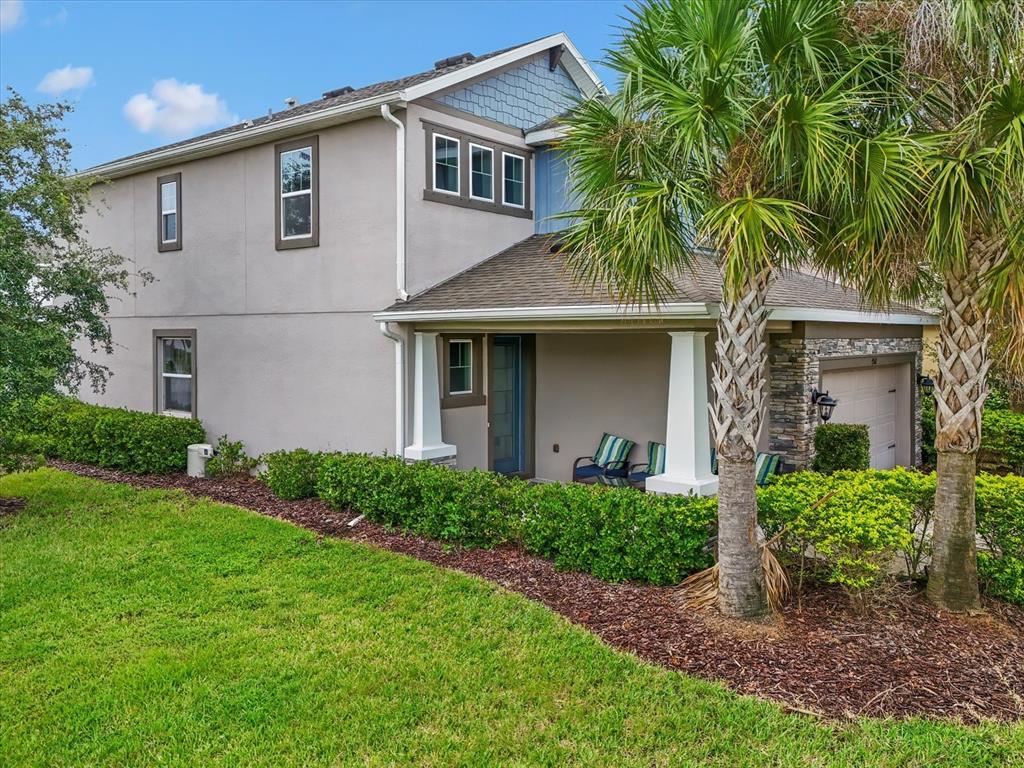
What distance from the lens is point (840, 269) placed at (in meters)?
6.54

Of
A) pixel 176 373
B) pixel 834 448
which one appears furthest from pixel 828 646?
pixel 176 373

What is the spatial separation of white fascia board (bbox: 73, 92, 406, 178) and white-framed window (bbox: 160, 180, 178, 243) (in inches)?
16.2

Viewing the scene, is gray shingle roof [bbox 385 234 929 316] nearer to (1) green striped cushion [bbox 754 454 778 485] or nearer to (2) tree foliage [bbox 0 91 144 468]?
(1) green striped cushion [bbox 754 454 778 485]

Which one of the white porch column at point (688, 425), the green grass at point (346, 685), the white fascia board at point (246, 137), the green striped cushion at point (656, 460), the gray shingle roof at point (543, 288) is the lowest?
the green grass at point (346, 685)

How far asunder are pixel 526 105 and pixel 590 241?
6.72 meters

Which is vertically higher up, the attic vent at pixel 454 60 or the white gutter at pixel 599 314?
the attic vent at pixel 454 60

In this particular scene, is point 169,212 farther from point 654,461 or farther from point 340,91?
point 654,461

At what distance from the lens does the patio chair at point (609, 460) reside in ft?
37.6

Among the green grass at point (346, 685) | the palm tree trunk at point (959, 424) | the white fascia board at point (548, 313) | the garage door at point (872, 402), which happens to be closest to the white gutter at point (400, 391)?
the white fascia board at point (548, 313)

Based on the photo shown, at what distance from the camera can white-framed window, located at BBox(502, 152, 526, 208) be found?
12.0m

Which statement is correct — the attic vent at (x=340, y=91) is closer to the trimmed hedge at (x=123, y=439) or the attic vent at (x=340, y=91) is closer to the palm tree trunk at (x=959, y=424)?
the trimmed hedge at (x=123, y=439)

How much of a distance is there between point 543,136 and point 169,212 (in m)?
7.06

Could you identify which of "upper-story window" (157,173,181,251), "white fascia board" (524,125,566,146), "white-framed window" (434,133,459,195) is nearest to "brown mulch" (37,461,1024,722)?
"white-framed window" (434,133,459,195)

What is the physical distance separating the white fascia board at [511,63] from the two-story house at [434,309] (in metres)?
0.04
